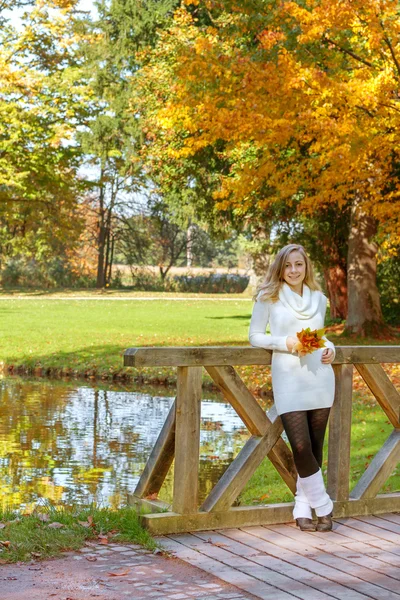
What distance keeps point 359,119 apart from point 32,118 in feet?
54.7

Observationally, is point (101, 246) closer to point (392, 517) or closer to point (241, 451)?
point (392, 517)

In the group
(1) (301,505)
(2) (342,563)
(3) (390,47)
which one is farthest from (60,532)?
(3) (390,47)

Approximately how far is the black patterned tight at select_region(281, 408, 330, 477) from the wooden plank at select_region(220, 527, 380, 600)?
0.47m

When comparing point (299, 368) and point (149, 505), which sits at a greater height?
point (299, 368)

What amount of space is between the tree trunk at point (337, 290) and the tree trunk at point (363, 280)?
191 inches

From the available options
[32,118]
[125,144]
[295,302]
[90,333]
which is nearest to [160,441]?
[295,302]

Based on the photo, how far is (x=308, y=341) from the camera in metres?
5.51

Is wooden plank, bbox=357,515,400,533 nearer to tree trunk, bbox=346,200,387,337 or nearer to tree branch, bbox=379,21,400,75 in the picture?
tree branch, bbox=379,21,400,75

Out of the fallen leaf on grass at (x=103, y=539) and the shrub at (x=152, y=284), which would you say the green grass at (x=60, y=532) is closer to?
the fallen leaf on grass at (x=103, y=539)

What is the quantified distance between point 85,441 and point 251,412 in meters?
6.52

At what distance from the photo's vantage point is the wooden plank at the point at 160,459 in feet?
18.8

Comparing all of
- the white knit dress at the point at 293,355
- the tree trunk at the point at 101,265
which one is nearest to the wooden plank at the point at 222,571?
the white knit dress at the point at 293,355

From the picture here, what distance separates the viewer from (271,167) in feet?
58.1

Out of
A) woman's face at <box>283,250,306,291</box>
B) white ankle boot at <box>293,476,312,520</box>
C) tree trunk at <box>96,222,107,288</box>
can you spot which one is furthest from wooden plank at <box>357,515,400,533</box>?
tree trunk at <box>96,222,107,288</box>
